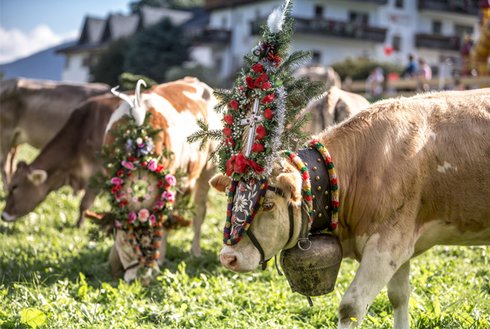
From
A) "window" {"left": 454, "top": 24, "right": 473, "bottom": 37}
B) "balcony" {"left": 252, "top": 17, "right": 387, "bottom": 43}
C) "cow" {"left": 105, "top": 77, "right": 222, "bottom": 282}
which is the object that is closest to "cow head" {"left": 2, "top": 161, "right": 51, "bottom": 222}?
"cow" {"left": 105, "top": 77, "right": 222, "bottom": 282}

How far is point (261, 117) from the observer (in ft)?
16.8

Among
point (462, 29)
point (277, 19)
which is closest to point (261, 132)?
point (277, 19)

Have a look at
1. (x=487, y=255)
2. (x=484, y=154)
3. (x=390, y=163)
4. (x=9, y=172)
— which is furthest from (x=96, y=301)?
(x=9, y=172)

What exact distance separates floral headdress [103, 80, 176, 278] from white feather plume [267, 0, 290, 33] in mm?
2803

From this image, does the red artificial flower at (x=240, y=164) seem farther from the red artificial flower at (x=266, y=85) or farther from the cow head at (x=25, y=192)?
the cow head at (x=25, y=192)

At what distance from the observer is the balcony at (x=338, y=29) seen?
170 feet

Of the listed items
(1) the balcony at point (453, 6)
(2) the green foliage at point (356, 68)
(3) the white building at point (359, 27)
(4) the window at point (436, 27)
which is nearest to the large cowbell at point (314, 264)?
(2) the green foliage at point (356, 68)

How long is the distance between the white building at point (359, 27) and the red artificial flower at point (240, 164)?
46906 mm

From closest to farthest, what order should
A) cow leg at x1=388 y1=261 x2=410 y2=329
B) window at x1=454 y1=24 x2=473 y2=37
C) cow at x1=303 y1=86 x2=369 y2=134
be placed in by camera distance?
cow leg at x1=388 y1=261 x2=410 y2=329, cow at x1=303 y1=86 x2=369 y2=134, window at x1=454 y1=24 x2=473 y2=37

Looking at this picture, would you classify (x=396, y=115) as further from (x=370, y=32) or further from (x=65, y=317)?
(x=370, y=32)

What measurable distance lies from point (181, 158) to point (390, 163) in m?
3.60

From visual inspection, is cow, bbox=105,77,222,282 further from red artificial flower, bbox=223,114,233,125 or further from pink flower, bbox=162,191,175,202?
red artificial flower, bbox=223,114,233,125

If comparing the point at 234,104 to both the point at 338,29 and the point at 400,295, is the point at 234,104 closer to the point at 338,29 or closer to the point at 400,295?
the point at 400,295

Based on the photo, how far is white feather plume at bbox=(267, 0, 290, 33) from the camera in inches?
202
